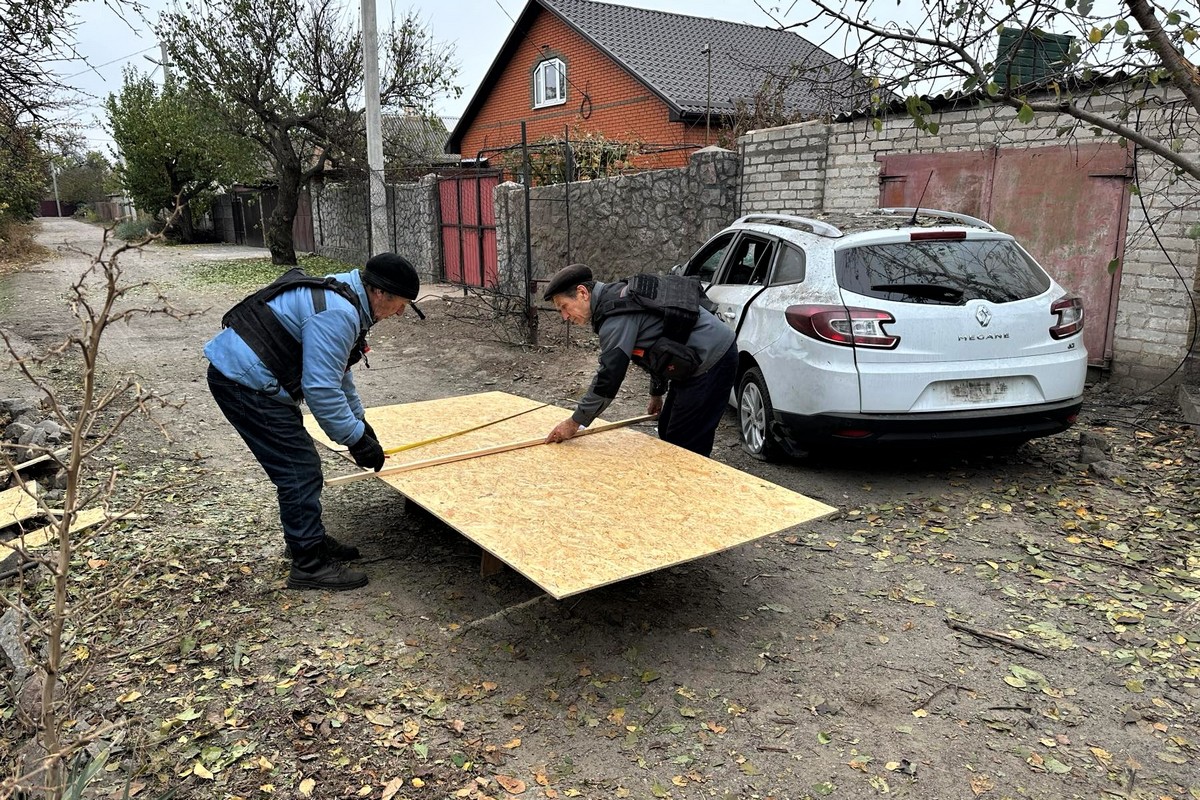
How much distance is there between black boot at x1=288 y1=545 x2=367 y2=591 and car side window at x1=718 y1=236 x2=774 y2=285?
3.48 meters

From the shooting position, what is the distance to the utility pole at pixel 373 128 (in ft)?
52.1

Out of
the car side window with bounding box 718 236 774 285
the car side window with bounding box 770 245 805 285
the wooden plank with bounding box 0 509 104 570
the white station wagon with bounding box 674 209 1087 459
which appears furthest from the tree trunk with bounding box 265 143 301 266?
the white station wagon with bounding box 674 209 1087 459

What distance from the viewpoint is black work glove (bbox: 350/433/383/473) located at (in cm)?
396

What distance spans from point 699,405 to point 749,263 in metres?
2.07

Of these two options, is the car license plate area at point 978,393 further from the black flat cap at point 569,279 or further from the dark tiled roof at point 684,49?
the dark tiled roof at point 684,49

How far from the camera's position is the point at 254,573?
14.4 feet

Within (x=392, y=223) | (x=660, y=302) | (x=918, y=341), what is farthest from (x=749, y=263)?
(x=392, y=223)

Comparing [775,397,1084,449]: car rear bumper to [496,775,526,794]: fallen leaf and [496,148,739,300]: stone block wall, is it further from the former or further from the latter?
[496,148,739,300]: stone block wall

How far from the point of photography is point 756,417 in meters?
6.09

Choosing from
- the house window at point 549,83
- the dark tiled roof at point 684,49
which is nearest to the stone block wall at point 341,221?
the house window at point 549,83

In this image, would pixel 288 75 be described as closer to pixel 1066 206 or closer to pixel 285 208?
pixel 285 208

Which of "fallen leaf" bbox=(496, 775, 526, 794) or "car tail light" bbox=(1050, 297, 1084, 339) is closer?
"fallen leaf" bbox=(496, 775, 526, 794)

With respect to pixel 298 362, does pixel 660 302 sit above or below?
above

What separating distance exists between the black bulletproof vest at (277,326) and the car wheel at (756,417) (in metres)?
2.98
